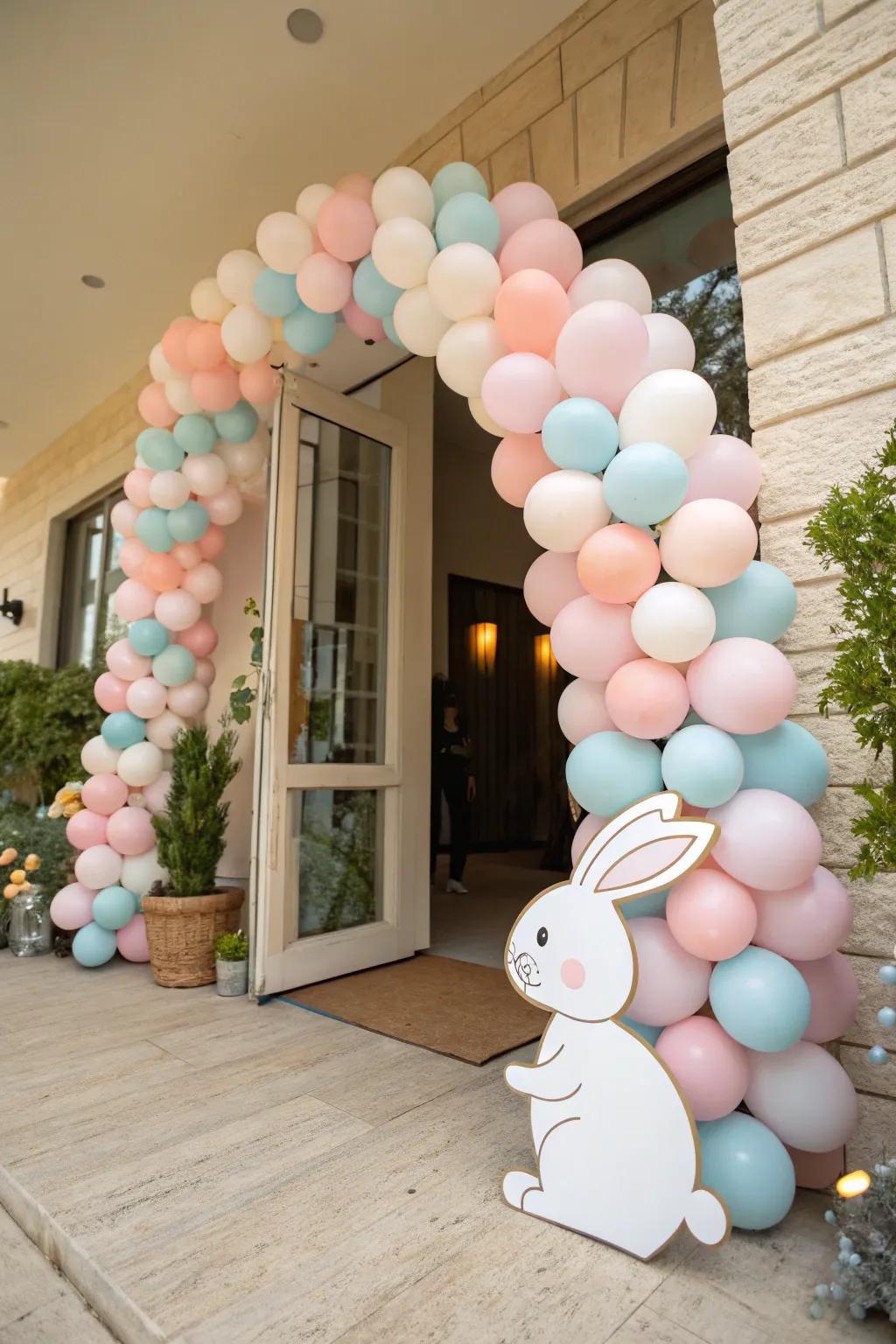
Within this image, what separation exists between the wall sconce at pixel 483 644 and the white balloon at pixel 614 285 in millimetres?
4788

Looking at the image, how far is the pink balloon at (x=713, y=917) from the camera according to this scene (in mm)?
1281

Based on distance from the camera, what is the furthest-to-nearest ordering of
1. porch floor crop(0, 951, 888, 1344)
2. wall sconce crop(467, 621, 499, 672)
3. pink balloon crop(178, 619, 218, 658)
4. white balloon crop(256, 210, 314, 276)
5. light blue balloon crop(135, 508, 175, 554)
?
wall sconce crop(467, 621, 499, 672) → pink balloon crop(178, 619, 218, 658) → light blue balloon crop(135, 508, 175, 554) → white balloon crop(256, 210, 314, 276) → porch floor crop(0, 951, 888, 1344)

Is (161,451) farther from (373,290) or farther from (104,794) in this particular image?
(104,794)

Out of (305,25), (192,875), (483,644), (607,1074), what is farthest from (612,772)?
(483,644)

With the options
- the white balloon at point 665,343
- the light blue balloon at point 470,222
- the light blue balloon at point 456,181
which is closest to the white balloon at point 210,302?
the light blue balloon at point 456,181

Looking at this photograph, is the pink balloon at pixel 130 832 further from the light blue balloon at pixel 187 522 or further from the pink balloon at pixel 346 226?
the pink balloon at pixel 346 226

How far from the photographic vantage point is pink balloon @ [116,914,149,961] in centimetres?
319

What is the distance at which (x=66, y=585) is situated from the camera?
5781 mm

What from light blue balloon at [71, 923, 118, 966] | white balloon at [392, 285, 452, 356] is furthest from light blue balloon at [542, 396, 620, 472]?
light blue balloon at [71, 923, 118, 966]

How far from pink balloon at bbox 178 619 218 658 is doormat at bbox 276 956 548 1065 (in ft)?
4.91

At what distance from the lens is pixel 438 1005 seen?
2.61m

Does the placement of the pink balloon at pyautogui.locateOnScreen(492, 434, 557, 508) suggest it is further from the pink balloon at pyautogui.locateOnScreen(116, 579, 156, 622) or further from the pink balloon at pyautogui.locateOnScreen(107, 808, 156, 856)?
the pink balloon at pyautogui.locateOnScreen(107, 808, 156, 856)

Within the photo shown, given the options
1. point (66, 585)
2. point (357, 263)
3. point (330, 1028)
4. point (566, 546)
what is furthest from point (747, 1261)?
point (66, 585)

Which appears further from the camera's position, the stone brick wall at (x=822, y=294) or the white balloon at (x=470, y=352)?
the white balloon at (x=470, y=352)
